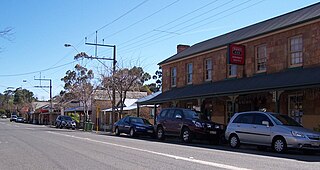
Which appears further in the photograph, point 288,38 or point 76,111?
point 76,111

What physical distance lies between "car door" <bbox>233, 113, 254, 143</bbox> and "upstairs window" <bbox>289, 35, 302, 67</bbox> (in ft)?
18.3

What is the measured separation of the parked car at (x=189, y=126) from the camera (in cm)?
2005

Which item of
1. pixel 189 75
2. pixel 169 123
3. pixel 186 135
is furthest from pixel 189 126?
pixel 189 75

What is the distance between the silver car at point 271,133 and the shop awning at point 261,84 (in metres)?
2.01

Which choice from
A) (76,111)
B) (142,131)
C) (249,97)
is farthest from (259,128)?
(76,111)

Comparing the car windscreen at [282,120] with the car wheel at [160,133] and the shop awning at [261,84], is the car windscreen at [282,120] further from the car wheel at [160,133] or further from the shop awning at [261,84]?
the car wheel at [160,133]

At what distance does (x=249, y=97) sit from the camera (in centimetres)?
2392

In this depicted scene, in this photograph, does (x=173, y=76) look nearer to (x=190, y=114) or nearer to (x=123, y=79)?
(x=123, y=79)

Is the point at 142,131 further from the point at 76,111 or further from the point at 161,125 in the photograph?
the point at 76,111

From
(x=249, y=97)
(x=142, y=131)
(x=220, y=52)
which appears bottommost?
(x=142, y=131)

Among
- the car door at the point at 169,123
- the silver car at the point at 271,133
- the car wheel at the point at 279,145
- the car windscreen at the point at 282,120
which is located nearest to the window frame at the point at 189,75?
the car door at the point at 169,123

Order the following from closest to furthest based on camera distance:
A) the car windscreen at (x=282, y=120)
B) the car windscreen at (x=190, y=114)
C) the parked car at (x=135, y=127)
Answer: the car windscreen at (x=282, y=120)
the car windscreen at (x=190, y=114)
the parked car at (x=135, y=127)

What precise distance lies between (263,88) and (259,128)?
3.43 m

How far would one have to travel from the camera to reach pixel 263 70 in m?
23.4
